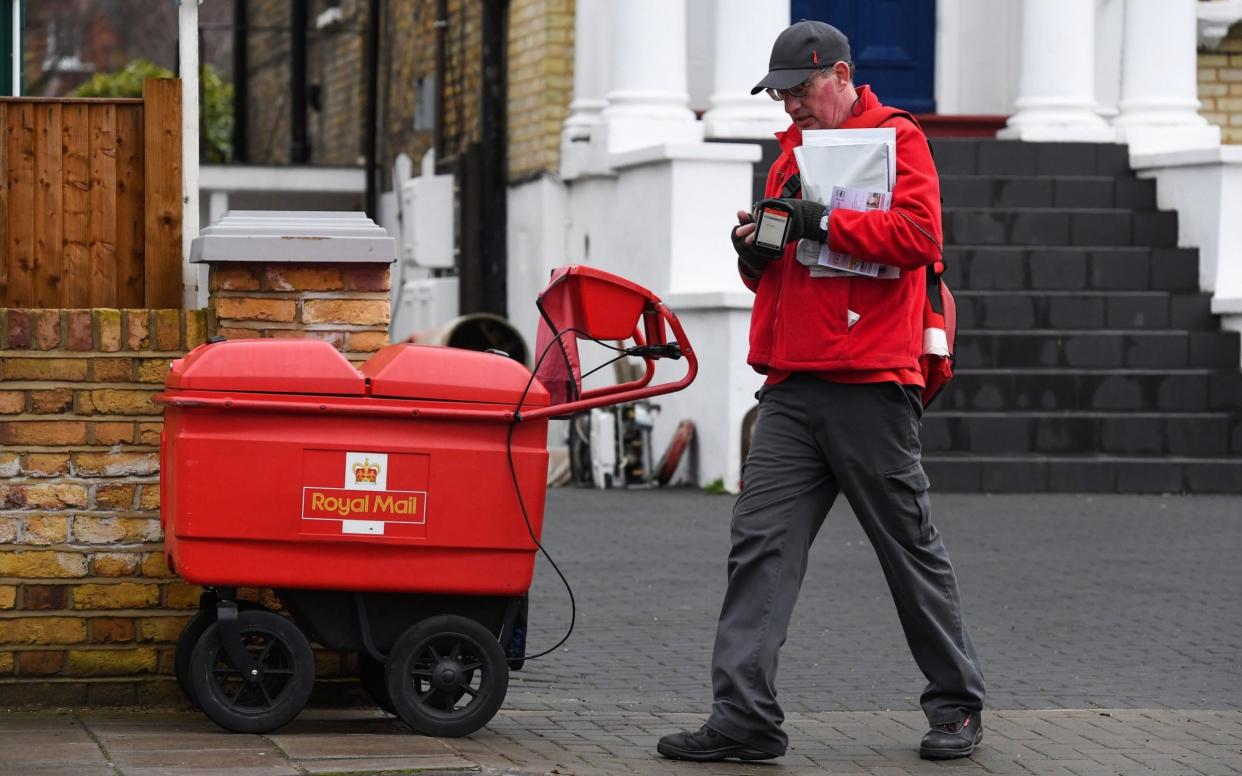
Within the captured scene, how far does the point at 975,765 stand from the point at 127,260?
9.15ft

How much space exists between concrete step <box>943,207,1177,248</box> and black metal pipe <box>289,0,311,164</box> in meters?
13.3

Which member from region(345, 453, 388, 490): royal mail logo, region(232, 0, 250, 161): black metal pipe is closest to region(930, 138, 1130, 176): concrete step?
region(345, 453, 388, 490): royal mail logo

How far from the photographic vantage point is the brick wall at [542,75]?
16.7m

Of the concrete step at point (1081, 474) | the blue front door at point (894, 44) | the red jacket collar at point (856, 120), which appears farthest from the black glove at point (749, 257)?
the blue front door at point (894, 44)

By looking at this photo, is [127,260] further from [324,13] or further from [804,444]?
[324,13]

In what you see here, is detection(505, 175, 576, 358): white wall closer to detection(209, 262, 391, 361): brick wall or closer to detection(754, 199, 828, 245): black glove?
detection(209, 262, 391, 361): brick wall

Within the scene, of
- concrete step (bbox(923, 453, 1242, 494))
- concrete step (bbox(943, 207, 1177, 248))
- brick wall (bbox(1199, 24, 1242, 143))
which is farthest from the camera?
brick wall (bbox(1199, 24, 1242, 143))

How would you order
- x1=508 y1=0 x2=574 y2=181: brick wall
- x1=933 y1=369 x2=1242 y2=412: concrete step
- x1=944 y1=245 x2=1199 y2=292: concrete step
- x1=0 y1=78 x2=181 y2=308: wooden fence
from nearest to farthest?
x1=0 y1=78 x2=181 y2=308: wooden fence, x1=933 y1=369 x2=1242 y2=412: concrete step, x1=944 y1=245 x2=1199 y2=292: concrete step, x1=508 y1=0 x2=574 y2=181: brick wall

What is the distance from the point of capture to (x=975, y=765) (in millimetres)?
5875

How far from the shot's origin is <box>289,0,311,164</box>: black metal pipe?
26.7 m

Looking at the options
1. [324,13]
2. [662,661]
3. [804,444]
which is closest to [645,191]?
[662,661]

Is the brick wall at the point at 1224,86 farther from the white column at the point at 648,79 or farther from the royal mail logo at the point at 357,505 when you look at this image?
the royal mail logo at the point at 357,505

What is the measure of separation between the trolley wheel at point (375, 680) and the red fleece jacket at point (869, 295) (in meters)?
1.33

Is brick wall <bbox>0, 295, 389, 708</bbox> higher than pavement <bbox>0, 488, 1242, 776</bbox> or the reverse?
higher
